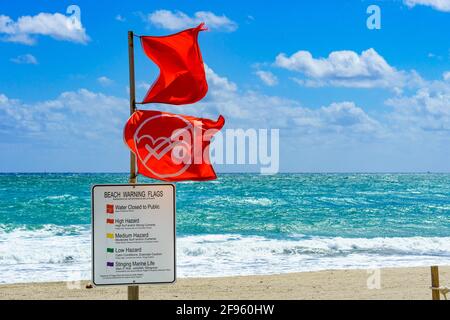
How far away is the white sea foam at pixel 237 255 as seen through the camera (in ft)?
50.0

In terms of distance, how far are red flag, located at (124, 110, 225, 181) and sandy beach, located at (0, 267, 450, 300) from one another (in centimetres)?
663

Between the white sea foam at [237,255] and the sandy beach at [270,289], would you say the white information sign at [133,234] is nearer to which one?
the sandy beach at [270,289]

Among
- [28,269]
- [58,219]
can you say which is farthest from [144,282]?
[58,219]

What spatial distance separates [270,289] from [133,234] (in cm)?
783

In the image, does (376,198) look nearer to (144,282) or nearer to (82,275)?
(82,275)

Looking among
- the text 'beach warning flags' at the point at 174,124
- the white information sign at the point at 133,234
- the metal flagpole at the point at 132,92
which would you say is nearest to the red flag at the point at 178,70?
the text 'beach warning flags' at the point at 174,124

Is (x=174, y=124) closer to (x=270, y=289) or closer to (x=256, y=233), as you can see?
(x=270, y=289)

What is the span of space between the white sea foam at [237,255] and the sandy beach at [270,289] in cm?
129

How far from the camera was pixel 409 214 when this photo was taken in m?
36.4

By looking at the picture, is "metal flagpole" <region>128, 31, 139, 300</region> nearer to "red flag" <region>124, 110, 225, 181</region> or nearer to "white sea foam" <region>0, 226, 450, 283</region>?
"red flag" <region>124, 110, 225, 181</region>

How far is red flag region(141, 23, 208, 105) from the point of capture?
525 cm

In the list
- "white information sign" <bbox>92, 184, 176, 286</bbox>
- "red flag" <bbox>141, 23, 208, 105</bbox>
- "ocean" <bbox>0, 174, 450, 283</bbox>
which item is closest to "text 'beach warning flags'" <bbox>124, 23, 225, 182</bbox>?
"red flag" <bbox>141, 23, 208, 105</bbox>
